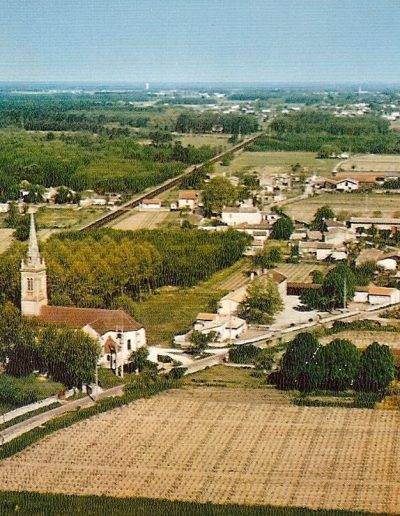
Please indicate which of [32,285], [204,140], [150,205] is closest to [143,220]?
[150,205]

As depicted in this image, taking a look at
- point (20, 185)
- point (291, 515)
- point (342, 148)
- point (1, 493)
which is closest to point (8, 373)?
point (1, 493)

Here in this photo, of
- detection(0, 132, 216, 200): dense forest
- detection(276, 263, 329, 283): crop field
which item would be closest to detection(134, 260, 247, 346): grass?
detection(276, 263, 329, 283): crop field

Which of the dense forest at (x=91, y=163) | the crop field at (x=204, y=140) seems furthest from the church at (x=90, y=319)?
the crop field at (x=204, y=140)

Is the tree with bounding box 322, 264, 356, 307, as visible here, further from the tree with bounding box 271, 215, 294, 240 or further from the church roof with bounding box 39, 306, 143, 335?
the tree with bounding box 271, 215, 294, 240

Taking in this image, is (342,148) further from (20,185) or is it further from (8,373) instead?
(8,373)

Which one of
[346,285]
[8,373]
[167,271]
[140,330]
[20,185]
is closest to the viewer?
[8,373]
